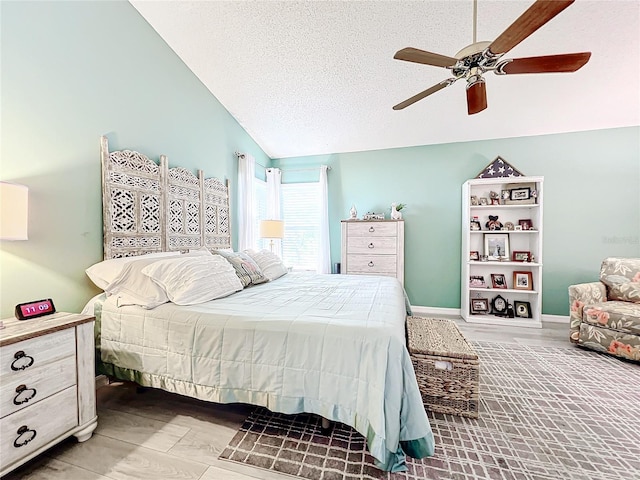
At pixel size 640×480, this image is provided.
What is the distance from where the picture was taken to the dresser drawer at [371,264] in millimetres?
3941

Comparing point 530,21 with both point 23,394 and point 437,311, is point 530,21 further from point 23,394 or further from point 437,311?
point 437,311

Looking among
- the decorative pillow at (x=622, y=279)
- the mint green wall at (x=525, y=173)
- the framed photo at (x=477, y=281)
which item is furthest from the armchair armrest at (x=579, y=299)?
the framed photo at (x=477, y=281)

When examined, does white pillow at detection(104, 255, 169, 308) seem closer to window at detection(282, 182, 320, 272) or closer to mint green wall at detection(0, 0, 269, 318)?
mint green wall at detection(0, 0, 269, 318)

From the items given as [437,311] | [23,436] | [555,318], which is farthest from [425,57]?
[555,318]

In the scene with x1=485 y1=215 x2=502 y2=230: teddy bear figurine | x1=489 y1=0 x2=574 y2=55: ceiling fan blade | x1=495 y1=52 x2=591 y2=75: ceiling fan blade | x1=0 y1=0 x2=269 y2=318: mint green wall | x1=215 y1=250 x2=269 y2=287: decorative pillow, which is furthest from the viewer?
Result: x1=485 y1=215 x2=502 y2=230: teddy bear figurine

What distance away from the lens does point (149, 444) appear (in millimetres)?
1535

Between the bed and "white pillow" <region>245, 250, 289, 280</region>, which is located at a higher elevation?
"white pillow" <region>245, 250, 289, 280</region>

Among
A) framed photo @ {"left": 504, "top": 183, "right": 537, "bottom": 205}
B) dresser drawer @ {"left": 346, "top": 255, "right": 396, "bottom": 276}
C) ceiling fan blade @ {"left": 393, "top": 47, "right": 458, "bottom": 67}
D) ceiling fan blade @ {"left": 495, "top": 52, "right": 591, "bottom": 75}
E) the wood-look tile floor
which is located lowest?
the wood-look tile floor

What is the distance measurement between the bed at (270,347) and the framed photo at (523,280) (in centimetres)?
240

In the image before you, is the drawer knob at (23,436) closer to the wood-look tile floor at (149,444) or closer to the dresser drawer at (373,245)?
the wood-look tile floor at (149,444)

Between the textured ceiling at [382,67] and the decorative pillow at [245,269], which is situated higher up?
the textured ceiling at [382,67]

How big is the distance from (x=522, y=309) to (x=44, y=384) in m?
4.77

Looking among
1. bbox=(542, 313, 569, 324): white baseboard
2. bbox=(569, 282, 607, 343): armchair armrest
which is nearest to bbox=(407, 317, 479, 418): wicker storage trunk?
bbox=(569, 282, 607, 343): armchair armrest

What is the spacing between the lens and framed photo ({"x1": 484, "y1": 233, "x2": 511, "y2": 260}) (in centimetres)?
381
